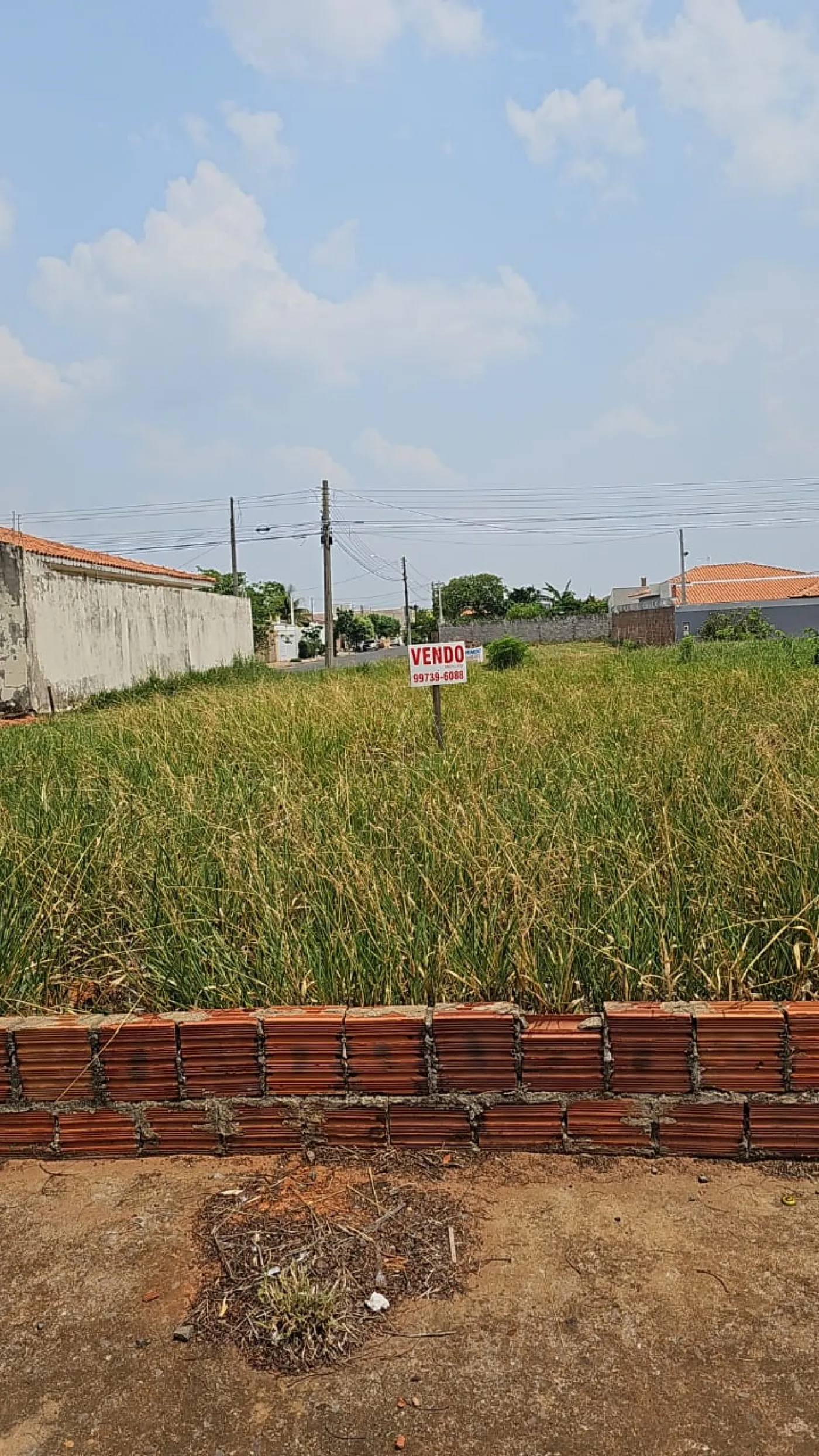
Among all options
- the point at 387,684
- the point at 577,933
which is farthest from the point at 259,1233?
the point at 387,684

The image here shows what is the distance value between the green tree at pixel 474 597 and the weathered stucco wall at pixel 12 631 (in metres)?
72.6

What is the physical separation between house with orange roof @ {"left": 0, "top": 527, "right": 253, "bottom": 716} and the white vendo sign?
9489mm

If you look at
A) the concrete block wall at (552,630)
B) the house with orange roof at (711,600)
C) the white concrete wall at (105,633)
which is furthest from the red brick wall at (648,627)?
the white concrete wall at (105,633)

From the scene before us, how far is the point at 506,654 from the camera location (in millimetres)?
23406

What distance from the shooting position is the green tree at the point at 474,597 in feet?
285

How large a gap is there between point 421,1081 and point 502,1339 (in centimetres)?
66

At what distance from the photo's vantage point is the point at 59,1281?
195 cm

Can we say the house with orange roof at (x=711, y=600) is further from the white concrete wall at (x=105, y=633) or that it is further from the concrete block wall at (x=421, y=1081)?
the concrete block wall at (x=421, y=1081)

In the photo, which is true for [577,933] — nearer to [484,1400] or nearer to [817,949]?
[817,949]

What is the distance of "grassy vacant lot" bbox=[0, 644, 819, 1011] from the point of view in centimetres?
267

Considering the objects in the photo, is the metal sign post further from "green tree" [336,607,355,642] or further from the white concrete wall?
"green tree" [336,607,355,642]

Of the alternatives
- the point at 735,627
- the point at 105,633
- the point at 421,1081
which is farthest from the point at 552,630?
the point at 421,1081

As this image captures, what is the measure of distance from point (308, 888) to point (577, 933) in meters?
0.90

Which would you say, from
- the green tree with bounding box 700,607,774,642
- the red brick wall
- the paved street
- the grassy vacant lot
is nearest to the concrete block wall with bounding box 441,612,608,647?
the paved street
